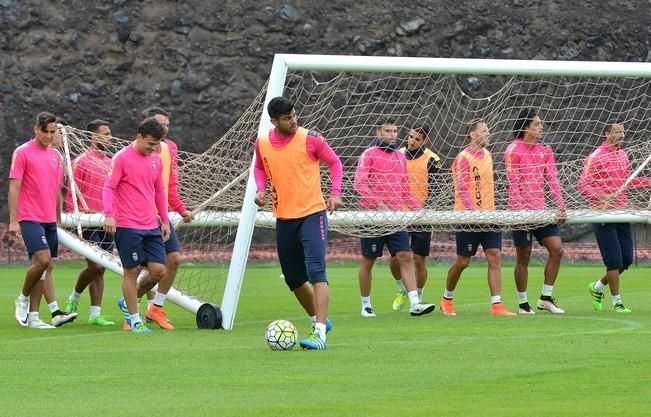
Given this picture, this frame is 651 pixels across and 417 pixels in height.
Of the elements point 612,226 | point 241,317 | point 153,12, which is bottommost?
point 241,317

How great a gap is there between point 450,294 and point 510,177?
58.3 inches

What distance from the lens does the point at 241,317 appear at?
1620 centimetres

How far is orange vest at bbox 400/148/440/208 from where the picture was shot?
16.7 meters

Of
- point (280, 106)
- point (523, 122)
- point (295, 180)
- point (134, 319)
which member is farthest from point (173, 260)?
point (523, 122)

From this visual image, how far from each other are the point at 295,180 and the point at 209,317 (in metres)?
2.62

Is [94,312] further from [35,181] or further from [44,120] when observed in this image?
[44,120]

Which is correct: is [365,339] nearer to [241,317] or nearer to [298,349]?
[298,349]

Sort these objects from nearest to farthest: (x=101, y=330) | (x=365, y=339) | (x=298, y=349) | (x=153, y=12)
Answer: (x=298, y=349) → (x=365, y=339) → (x=101, y=330) → (x=153, y=12)

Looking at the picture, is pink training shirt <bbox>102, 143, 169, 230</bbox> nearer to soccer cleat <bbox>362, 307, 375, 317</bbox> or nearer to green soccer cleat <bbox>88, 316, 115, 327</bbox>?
green soccer cleat <bbox>88, 316, 115, 327</bbox>

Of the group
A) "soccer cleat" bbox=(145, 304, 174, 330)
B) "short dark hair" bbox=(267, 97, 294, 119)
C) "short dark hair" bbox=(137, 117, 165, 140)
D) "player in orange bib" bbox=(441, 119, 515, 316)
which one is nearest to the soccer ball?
"short dark hair" bbox=(267, 97, 294, 119)

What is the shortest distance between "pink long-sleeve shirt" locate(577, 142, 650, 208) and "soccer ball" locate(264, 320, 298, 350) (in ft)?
19.7

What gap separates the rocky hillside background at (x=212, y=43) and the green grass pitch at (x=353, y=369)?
2615cm

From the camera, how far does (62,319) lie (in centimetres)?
1502

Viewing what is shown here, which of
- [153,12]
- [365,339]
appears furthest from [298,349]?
[153,12]
